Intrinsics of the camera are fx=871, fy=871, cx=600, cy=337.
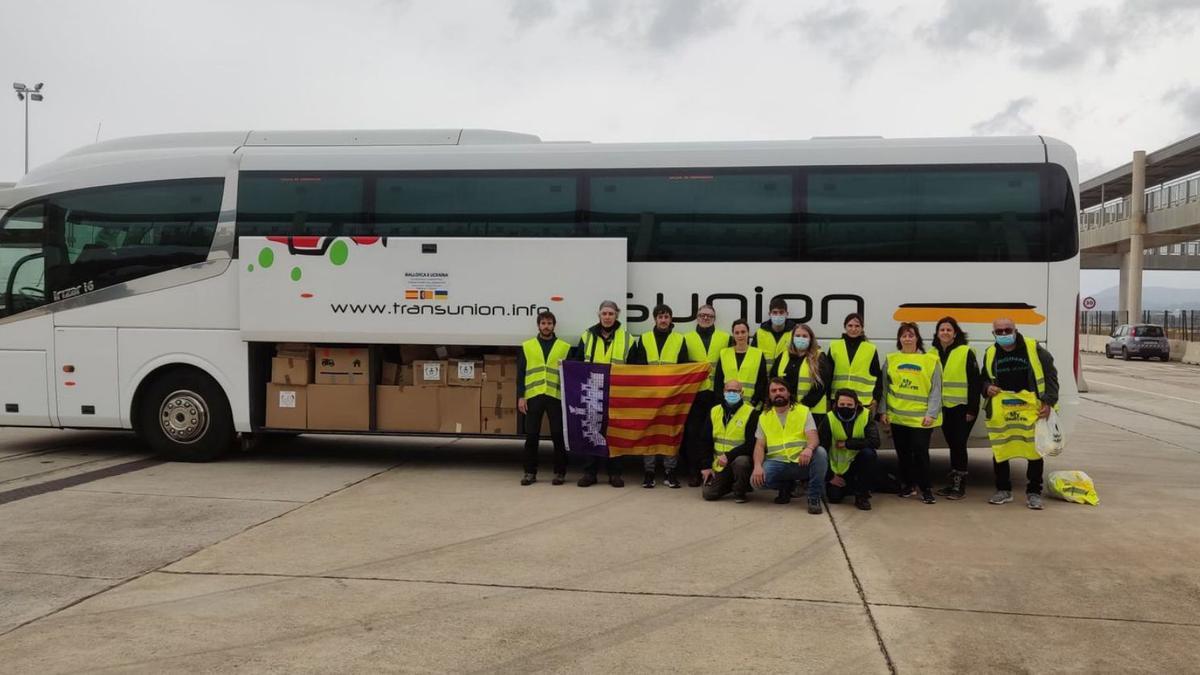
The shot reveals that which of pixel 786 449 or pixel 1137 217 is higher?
pixel 1137 217

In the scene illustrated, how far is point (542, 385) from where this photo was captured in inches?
321

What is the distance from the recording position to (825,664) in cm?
395

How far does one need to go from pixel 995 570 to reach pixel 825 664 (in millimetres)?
2138

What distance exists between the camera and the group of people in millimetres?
7402

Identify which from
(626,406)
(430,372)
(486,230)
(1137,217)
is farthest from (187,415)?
(1137,217)

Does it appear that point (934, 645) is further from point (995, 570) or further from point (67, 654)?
point (67, 654)

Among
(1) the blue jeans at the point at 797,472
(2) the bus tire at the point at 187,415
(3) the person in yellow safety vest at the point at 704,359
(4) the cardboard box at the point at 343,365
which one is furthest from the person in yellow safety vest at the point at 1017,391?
(2) the bus tire at the point at 187,415

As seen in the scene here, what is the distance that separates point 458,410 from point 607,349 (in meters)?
1.80

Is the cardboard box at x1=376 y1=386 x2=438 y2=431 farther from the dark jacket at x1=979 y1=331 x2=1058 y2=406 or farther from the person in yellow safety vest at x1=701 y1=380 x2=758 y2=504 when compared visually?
the dark jacket at x1=979 y1=331 x2=1058 y2=406

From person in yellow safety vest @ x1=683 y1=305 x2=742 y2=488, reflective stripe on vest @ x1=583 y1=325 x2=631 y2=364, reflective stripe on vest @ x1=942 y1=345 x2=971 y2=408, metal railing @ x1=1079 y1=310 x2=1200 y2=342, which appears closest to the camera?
reflective stripe on vest @ x1=942 y1=345 x2=971 y2=408

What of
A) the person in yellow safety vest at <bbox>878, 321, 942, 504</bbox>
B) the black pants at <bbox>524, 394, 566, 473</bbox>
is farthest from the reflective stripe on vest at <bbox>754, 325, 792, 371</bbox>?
the black pants at <bbox>524, 394, 566, 473</bbox>

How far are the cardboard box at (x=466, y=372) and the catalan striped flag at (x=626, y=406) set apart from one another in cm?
106

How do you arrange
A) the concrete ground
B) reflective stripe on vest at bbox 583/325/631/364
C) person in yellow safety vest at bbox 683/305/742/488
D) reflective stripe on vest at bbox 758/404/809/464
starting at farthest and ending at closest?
reflective stripe on vest at bbox 583/325/631/364 < person in yellow safety vest at bbox 683/305/742/488 < reflective stripe on vest at bbox 758/404/809/464 < the concrete ground

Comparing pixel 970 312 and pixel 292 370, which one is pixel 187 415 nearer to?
pixel 292 370
